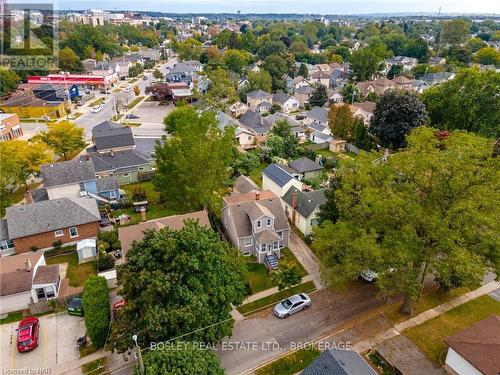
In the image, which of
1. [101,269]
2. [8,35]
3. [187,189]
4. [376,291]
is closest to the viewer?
[376,291]

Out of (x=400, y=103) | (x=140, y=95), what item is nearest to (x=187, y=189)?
(x=400, y=103)

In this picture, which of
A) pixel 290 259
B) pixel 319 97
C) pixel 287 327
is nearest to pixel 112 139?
pixel 290 259

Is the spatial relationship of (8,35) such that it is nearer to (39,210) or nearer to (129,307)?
(39,210)

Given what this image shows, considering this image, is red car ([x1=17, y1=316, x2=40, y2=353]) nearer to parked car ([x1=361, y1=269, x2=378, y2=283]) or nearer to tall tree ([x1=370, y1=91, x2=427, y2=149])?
parked car ([x1=361, y1=269, x2=378, y2=283])

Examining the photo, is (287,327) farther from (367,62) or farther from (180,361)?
(367,62)

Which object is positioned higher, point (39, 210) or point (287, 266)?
point (39, 210)

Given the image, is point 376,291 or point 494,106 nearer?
point 376,291

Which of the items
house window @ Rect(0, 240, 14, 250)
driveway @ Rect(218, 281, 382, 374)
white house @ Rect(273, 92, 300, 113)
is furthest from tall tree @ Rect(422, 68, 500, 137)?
house window @ Rect(0, 240, 14, 250)
